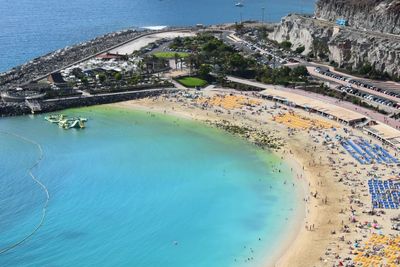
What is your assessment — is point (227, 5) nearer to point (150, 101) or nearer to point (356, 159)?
point (150, 101)

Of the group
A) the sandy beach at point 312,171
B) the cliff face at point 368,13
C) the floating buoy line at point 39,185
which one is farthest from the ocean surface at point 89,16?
the cliff face at point 368,13

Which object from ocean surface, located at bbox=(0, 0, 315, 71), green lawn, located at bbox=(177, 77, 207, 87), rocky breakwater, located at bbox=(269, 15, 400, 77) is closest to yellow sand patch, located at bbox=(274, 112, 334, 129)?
green lawn, located at bbox=(177, 77, 207, 87)

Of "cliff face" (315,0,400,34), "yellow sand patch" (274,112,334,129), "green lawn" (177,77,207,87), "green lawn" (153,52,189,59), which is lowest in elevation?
"yellow sand patch" (274,112,334,129)

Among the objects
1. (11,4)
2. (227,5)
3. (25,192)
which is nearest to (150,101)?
(25,192)

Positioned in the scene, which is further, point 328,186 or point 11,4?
point 11,4

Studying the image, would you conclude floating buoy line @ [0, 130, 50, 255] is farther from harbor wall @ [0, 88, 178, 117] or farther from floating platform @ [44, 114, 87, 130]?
harbor wall @ [0, 88, 178, 117]

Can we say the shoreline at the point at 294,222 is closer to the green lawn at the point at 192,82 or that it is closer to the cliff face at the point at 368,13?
the green lawn at the point at 192,82

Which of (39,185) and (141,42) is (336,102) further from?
(141,42)
